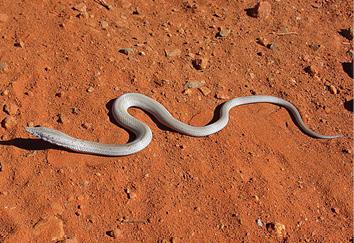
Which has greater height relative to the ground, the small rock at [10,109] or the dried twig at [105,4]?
the dried twig at [105,4]

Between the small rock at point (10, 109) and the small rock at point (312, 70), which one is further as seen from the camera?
the small rock at point (312, 70)

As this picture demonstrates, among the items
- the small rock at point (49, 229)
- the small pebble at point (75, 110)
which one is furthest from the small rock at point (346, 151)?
the small rock at point (49, 229)

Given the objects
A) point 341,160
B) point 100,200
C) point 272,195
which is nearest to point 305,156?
point 341,160

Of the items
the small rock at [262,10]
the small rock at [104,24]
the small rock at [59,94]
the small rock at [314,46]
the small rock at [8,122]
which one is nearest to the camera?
the small rock at [8,122]

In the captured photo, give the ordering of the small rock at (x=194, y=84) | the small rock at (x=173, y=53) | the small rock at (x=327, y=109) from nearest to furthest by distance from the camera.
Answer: the small rock at (x=194, y=84), the small rock at (x=327, y=109), the small rock at (x=173, y=53)

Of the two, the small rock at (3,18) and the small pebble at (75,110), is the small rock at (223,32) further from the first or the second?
the small rock at (3,18)

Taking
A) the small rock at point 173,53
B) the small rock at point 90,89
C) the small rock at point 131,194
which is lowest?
the small rock at point 131,194

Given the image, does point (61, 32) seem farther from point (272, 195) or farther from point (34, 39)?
point (272, 195)

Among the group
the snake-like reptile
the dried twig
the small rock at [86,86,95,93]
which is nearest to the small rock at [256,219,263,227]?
the snake-like reptile
